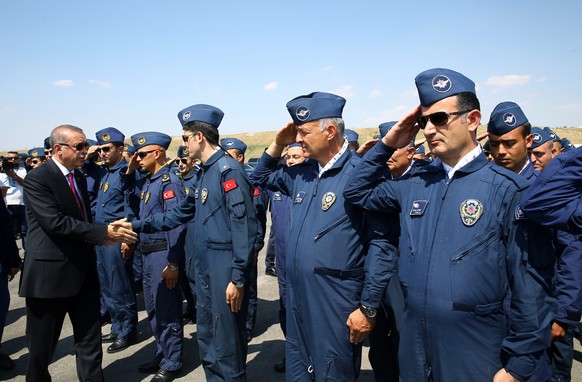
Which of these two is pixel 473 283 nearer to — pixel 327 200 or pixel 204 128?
pixel 327 200

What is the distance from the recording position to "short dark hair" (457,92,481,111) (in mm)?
2115

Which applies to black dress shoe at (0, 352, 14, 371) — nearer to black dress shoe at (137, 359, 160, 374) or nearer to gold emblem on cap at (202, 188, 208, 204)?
black dress shoe at (137, 359, 160, 374)

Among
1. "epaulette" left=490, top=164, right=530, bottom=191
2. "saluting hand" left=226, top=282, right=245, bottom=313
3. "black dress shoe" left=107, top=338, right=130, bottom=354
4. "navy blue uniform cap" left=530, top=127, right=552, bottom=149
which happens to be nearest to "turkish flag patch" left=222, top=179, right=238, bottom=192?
"saluting hand" left=226, top=282, right=245, bottom=313

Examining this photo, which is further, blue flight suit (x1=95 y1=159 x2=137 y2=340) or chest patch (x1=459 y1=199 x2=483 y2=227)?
blue flight suit (x1=95 y1=159 x2=137 y2=340)

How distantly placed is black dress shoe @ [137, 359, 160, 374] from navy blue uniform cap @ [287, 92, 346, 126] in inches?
129

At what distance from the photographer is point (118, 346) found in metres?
5.11

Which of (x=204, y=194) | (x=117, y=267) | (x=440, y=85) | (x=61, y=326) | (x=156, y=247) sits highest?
(x=440, y=85)

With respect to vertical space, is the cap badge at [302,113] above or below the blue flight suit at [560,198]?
above

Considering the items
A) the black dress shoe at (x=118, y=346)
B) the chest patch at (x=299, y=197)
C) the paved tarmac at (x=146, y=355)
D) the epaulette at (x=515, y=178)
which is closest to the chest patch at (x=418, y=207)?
the epaulette at (x=515, y=178)

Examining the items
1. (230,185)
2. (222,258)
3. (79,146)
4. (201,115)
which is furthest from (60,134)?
(222,258)

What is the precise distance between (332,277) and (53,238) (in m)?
2.59

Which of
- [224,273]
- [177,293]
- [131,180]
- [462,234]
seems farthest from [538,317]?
[131,180]

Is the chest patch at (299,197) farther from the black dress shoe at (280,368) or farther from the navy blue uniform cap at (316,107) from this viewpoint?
the black dress shoe at (280,368)

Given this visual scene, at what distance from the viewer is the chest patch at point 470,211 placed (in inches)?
75.1
